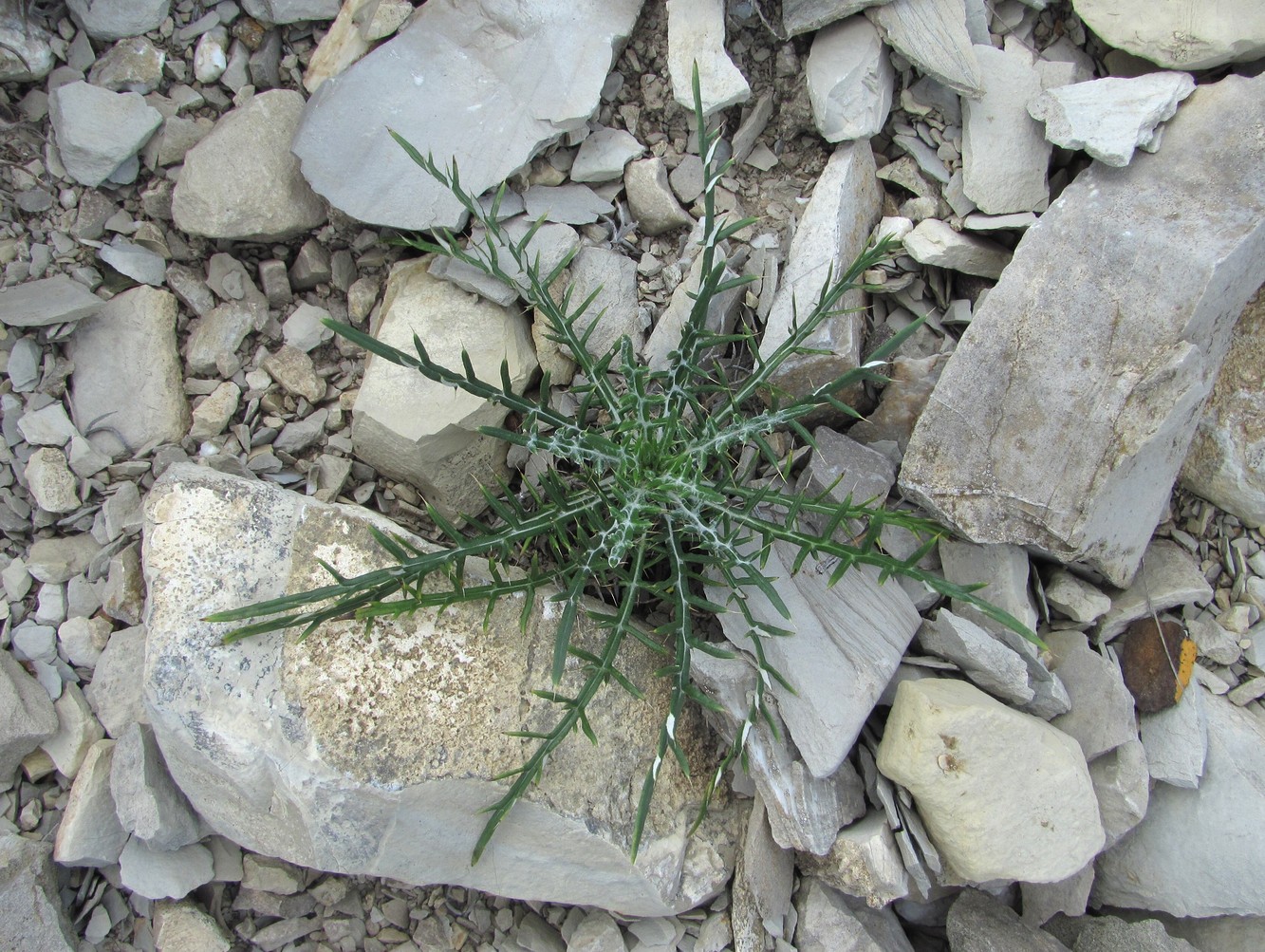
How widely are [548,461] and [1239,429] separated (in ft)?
6.03

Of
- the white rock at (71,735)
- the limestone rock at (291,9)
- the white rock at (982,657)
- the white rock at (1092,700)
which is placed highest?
the limestone rock at (291,9)

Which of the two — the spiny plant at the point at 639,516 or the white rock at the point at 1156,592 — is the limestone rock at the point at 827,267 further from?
the white rock at the point at 1156,592

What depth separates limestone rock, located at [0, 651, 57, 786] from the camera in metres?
2.25

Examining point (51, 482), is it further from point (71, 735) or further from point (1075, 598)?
point (1075, 598)

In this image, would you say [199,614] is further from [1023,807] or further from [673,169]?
A: [1023,807]

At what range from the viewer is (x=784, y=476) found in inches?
98.9

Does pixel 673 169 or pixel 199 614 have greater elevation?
pixel 673 169

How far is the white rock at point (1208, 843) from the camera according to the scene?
7.73 ft

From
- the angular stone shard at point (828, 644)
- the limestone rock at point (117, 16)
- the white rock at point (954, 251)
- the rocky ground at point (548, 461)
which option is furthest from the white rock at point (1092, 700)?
the limestone rock at point (117, 16)

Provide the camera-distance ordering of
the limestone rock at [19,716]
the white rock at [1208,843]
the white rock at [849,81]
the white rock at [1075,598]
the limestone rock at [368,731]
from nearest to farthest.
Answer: the limestone rock at [368,731] < the limestone rock at [19,716] < the white rock at [1208,843] < the white rock at [1075,598] < the white rock at [849,81]

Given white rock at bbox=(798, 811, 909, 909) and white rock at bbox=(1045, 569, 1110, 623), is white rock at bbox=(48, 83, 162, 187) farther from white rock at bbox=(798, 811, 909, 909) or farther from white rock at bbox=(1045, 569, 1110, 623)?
white rock at bbox=(1045, 569, 1110, 623)

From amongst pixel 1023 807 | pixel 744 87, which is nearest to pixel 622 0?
pixel 744 87

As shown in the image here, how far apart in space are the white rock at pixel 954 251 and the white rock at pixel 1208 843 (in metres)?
1.32

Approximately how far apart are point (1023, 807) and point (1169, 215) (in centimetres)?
150
